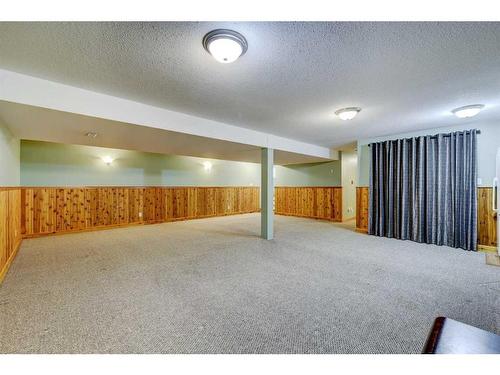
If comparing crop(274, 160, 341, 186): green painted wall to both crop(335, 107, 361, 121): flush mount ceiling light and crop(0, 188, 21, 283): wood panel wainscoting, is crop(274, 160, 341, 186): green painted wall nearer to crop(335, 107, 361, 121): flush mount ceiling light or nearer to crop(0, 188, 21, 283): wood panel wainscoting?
crop(335, 107, 361, 121): flush mount ceiling light

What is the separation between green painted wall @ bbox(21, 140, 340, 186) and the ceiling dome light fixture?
5.38 metres

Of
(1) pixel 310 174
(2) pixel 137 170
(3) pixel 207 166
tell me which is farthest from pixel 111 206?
(1) pixel 310 174

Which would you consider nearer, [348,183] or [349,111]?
[349,111]

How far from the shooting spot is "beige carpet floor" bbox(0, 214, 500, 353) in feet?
5.20

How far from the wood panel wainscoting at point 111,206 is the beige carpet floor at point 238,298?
1345mm

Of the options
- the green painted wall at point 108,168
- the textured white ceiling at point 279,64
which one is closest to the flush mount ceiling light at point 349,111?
the textured white ceiling at point 279,64

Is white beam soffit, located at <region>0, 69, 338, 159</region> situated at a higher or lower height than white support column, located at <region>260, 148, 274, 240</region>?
higher

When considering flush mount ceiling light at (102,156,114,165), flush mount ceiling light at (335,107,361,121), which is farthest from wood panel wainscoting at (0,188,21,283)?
flush mount ceiling light at (335,107,361,121)

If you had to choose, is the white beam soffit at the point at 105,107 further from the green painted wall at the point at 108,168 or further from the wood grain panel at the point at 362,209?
the green painted wall at the point at 108,168

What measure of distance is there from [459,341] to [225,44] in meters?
2.11

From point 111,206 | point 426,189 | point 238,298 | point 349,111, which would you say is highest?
point 349,111

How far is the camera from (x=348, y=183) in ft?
24.9

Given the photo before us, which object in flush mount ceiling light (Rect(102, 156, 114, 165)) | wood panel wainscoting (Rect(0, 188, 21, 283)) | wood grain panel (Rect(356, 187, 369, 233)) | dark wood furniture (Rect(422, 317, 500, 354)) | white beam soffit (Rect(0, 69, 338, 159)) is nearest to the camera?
dark wood furniture (Rect(422, 317, 500, 354))

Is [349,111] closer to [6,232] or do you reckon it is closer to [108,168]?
[6,232]
